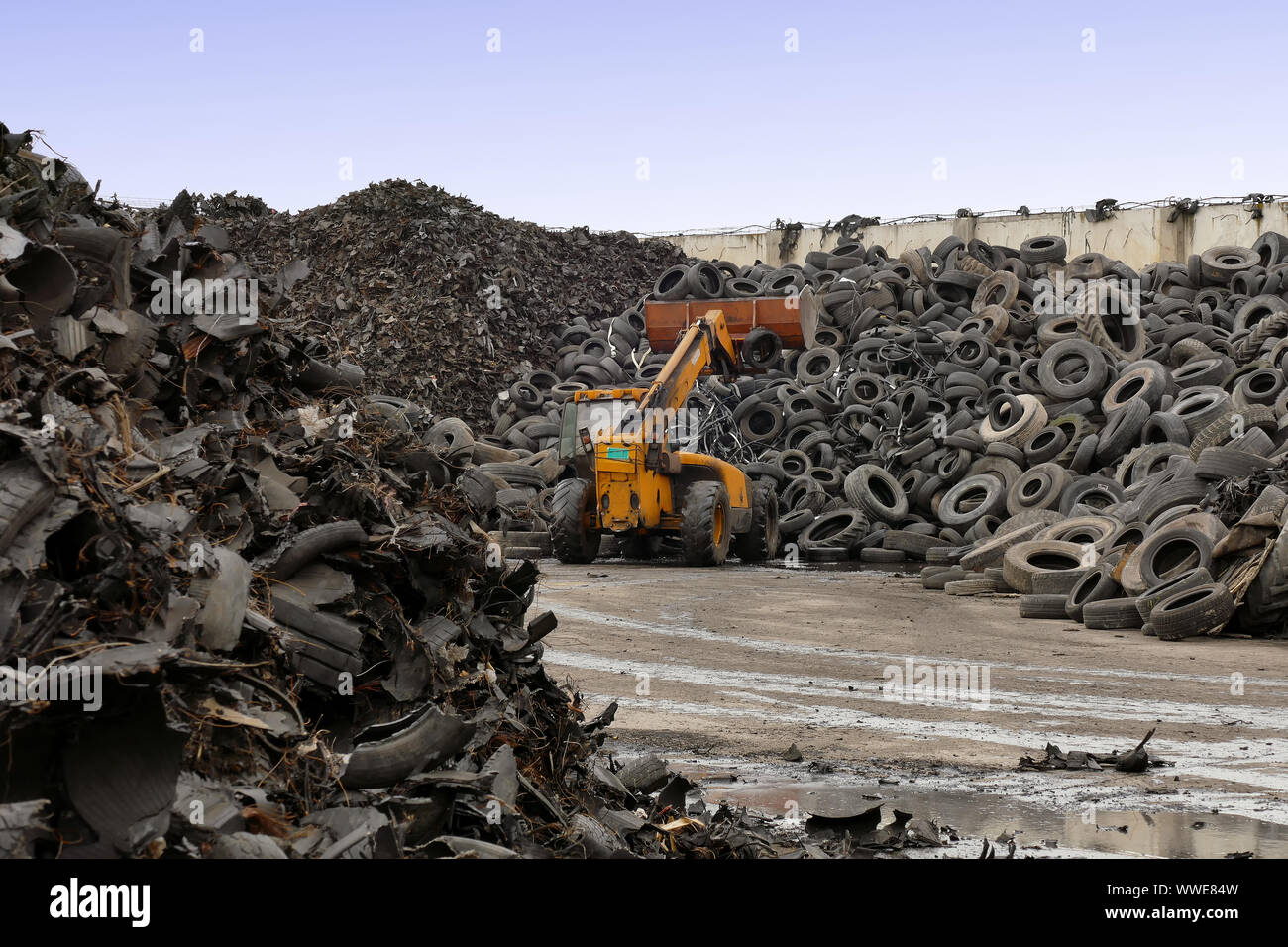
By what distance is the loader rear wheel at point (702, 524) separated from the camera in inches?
645

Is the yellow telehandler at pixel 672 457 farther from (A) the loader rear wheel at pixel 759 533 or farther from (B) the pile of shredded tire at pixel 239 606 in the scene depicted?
(B) the pile of shredded tire at pixel 239 606

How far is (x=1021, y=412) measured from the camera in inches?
802

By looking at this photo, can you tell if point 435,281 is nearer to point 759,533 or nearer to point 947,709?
point 759,533

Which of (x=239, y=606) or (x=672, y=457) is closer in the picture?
(x=239, y=606)

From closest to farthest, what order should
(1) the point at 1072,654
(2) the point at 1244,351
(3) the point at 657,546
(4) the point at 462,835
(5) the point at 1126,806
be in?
(4) the point at 462,835
(5) the point at 1126,806
(1) the point at 1072,654
(3) the point at 657,546
(2) the point at 1244,351

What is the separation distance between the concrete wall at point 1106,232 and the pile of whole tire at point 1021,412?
6.16 feet

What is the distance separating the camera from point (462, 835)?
4.11 m

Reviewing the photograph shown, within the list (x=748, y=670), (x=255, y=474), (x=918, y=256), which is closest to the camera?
(x=255, y=474)
